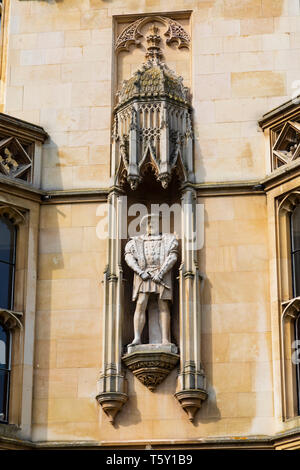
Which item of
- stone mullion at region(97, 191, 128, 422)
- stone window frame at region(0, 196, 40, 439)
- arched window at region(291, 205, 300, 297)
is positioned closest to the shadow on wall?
stone window frame at region(0, 196, 40, 439)

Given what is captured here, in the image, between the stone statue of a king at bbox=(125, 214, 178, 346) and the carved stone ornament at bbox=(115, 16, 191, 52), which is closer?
the stone statue of a king at bbox=(125, 214, 178, 346)

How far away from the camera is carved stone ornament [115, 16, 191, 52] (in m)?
19.9

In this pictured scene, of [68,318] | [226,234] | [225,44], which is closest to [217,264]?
[226,234]

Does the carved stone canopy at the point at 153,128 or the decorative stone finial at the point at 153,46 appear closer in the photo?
the carved stone canopy at the point at 153,128

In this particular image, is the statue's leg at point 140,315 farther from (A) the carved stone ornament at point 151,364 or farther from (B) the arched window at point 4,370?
(B) the arched window at point 4,370

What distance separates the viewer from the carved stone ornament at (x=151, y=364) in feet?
57.9

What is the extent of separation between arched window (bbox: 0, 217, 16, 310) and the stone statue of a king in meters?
1.67

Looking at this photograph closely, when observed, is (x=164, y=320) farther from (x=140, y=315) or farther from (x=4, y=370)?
(x=4, y=370)

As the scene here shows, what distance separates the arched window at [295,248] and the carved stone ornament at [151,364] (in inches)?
76.7

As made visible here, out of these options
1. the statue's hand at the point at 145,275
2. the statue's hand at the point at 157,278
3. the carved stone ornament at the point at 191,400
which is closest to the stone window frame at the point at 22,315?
the statue's hand at the point at 145,275

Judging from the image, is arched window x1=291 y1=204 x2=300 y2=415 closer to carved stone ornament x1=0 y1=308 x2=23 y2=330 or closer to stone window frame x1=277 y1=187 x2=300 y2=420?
stone window frame x1=277 y1=187 x2=300 y2=420

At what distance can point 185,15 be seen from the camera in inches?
789

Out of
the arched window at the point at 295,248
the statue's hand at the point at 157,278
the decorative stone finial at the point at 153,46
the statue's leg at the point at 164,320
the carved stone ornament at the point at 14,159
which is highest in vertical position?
the decorative stone finial at the point at 153,46

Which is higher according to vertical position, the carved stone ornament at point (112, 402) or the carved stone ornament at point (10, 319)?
the carved stone ornament at point (10, 319)
